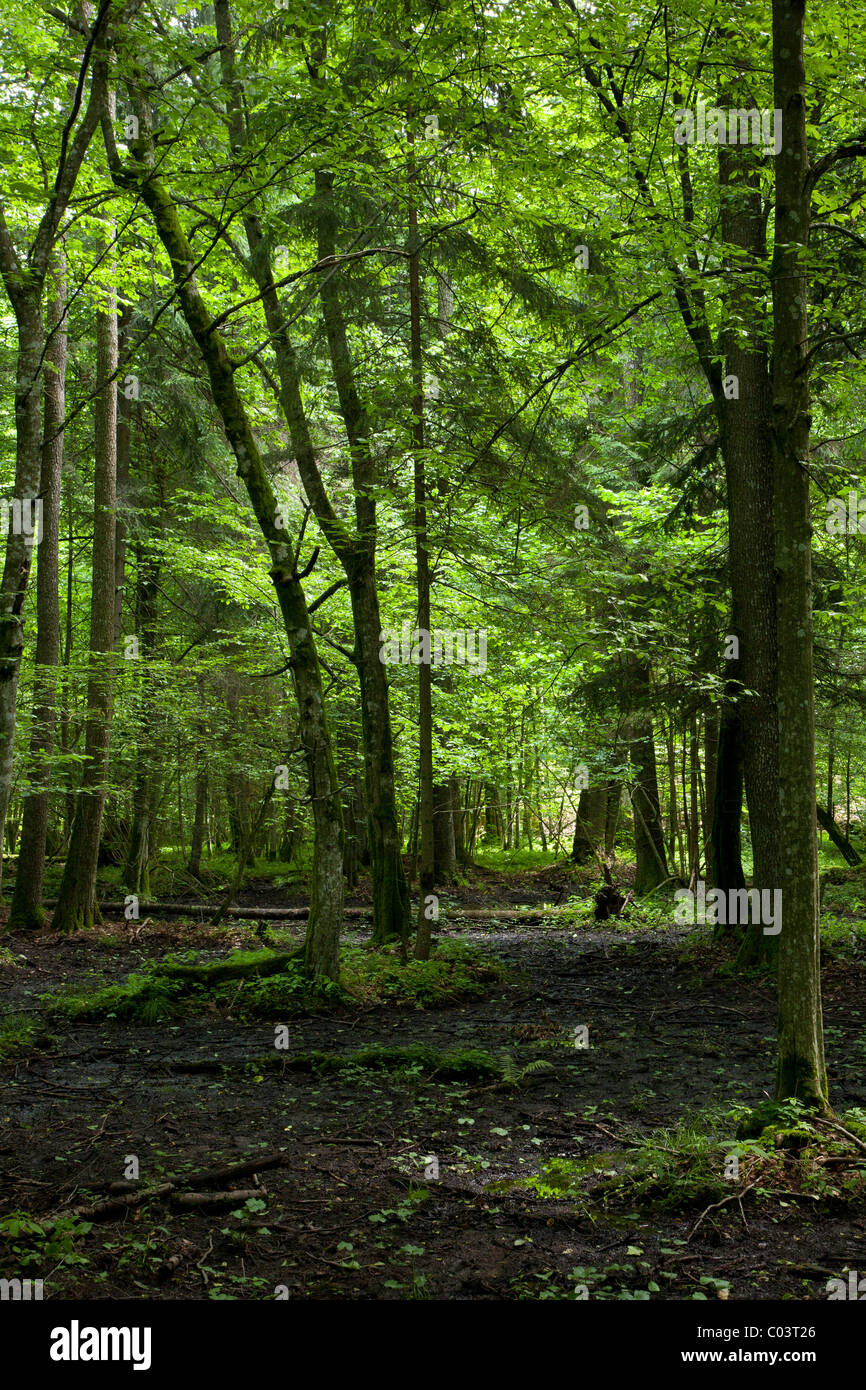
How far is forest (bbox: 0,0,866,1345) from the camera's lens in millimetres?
4230

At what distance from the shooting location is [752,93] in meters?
8.00

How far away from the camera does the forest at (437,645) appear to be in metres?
4.23

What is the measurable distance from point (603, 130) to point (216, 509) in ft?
30.5

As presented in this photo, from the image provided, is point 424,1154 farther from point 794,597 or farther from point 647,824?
point 647,824

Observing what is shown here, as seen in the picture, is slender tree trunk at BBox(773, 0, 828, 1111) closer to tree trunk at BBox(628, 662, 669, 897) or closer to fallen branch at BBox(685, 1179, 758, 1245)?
fallen branch at BBox(685, 1179, 758, 1245)

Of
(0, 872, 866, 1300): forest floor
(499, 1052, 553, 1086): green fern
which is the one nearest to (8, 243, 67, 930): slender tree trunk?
(0, 872, 866, 1300): forest floor

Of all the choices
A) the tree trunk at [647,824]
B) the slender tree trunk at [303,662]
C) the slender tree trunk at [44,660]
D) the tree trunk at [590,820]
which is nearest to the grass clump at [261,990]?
the slender tree trunk at [303,662]

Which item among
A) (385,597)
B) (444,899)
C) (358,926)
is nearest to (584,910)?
(444,899)

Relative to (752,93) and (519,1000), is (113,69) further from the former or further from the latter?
(519,1000)

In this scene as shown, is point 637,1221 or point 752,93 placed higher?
point 752,93

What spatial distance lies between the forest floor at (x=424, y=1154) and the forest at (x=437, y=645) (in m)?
0.04

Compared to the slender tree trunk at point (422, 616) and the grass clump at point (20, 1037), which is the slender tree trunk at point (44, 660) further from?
the slender tree trunk at point (422, 616)

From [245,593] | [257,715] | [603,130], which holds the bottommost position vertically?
[257,715]

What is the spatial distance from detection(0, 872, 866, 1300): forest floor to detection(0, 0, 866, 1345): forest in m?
0.04
